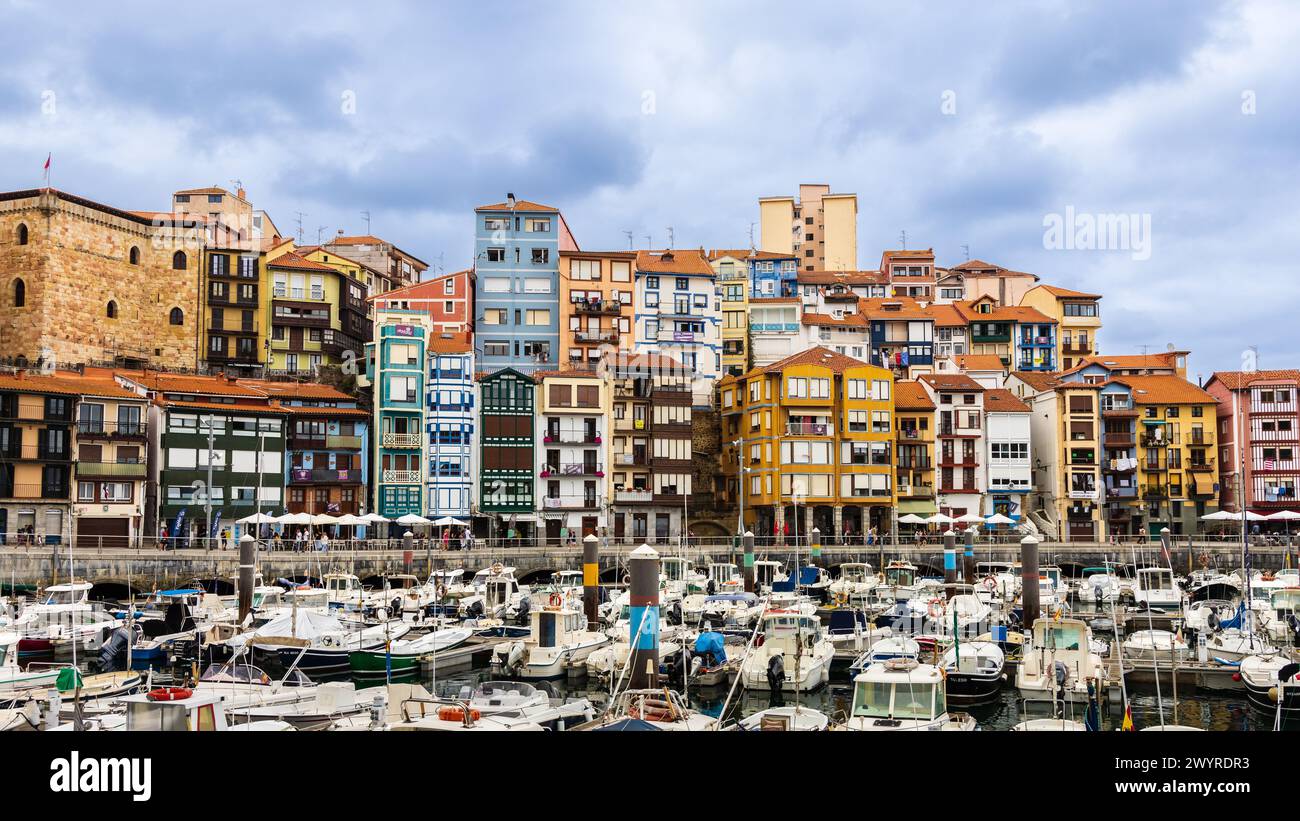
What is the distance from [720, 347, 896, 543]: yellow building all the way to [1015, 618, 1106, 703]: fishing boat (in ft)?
160

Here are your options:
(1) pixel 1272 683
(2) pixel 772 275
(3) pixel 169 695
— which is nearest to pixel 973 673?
(1) pixel 1272 683

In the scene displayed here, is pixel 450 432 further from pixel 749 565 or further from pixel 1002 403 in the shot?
pixel 1002 403

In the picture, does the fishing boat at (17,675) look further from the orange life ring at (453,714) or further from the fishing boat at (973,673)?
the fishing boat at (973,673)

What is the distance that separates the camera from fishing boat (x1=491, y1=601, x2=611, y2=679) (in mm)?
41344

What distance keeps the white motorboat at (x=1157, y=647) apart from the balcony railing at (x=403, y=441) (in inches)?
2154

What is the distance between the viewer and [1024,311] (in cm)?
11894

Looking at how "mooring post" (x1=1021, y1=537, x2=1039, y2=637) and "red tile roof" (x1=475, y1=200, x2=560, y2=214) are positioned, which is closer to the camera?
"mooring post" (x1=1021, y1=537, x2=1039, y2=637)

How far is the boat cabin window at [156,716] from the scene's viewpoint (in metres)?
16.6

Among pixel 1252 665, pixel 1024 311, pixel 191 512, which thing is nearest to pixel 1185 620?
pixel 1252 665

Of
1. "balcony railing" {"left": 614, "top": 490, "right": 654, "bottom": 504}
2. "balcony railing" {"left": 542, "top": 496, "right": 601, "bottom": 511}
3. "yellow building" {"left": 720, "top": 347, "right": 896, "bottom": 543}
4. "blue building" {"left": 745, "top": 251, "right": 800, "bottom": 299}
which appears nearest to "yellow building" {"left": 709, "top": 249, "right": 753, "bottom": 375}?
"blue building" {"left": 745, "top": 251, "right": 800, "bottom": 299}

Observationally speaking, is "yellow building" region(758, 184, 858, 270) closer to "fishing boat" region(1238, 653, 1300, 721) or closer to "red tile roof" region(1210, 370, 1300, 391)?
"red tile roof" region(1210, 370, 1300, 391)

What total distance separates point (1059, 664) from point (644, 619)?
55.6 feet

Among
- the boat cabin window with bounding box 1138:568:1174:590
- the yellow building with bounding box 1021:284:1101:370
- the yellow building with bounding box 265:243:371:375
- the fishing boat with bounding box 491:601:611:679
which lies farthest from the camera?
the yellow building with bounding box 1021:284:1101:370

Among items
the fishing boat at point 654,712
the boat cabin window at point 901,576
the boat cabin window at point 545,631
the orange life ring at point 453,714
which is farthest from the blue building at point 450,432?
the orange life ring at point 453,714
